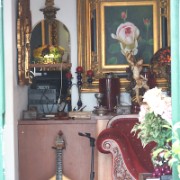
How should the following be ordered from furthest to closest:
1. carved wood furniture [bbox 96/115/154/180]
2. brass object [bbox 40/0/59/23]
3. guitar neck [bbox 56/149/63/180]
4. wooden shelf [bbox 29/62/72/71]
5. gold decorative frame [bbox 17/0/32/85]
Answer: brass object [bbox 40/0/59/23] < wooden shelf [bbox 29/62/72/71] < guitar neck [bbox 56/149/63/180] < gold decorative frame [bbox 17/0/32/85] < carved wood furniture [bbox 96/115/154/180]

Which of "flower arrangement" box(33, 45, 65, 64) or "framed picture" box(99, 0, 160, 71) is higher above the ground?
"framed picture" box(99, 0, 160, 71)

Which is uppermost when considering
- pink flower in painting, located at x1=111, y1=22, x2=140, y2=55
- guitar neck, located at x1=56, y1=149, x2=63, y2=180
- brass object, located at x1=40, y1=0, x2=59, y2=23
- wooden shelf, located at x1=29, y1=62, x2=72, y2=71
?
brass object, located at x1=40, y1=0, x2=59, y2=23

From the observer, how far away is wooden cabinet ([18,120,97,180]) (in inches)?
188

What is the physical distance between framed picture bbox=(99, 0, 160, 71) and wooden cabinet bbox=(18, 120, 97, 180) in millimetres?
965

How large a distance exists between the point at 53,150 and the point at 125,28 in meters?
1.66

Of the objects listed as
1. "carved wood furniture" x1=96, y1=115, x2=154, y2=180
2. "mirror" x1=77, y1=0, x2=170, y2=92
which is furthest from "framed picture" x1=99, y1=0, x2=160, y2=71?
"carved wood furniture" x1=96, y1=115, x2=154, y2=180

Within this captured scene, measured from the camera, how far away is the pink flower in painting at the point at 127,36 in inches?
215

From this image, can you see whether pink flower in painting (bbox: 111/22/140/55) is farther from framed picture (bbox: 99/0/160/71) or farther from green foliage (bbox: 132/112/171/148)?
green foliage (bbox: 132/112/171/148)

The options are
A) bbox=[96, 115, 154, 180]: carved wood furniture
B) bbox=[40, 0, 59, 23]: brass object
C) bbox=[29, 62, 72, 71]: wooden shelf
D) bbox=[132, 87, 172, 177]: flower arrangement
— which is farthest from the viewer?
bbox=[40, 0, 59, 23]: brass object

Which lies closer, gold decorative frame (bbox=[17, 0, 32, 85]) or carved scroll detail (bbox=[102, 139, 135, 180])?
carved scroll detail (bbox=[102, 139, 135, 180])

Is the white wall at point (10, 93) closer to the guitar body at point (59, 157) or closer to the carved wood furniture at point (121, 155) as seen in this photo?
the guitar body at point (59, 157)

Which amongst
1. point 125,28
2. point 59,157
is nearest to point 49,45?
point 125,28

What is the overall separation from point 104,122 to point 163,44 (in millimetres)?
1293

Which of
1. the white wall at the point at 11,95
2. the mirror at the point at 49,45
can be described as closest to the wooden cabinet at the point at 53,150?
the white wall at the point at 11,95
